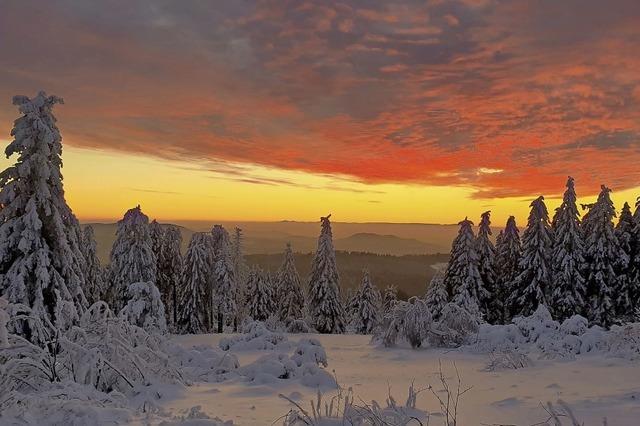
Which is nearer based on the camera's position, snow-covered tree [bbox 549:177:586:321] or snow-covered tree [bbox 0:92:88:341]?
snow-covered tree [bbox 0:92:88:341]

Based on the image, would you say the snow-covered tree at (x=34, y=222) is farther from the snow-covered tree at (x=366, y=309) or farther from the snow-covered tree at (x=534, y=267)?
the snow-covered tree at (x=366, y=309)

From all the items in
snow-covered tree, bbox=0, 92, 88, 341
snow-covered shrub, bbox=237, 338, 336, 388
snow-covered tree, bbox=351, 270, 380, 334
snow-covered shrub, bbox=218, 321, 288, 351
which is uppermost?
snow-covered tree, bbox=0, 92, 88, 341

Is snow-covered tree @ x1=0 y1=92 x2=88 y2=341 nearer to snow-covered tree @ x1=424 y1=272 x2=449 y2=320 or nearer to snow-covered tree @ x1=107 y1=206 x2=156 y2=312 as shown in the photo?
snow-covered tree @ x1=107 y1=206 x2=156 y2=312

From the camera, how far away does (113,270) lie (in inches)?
1391

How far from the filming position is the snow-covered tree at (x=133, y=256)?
1297 inches

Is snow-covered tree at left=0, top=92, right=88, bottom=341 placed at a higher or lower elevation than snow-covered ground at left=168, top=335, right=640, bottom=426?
higher

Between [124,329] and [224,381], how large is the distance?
2477 millimetres

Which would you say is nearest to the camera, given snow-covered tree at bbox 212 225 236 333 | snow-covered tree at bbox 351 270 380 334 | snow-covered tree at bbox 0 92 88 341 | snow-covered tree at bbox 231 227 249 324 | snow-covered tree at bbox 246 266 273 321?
snow-covered tree at bbox 0 92 88 341

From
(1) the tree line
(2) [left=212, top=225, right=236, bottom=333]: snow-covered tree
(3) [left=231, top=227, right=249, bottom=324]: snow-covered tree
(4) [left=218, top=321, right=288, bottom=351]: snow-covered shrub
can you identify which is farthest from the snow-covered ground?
(3) [left=231, top=227, right=249, bottom=324]: snow-covered tree

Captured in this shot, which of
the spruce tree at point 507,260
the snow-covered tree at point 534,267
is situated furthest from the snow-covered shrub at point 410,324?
the spruce tree at point 507,260

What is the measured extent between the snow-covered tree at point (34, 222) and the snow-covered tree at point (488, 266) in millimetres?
29699

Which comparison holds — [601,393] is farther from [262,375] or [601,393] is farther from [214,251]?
[214,251]

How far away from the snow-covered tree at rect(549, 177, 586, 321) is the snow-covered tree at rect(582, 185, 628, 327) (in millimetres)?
678

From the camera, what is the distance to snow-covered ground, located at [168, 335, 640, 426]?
6.25 metres
